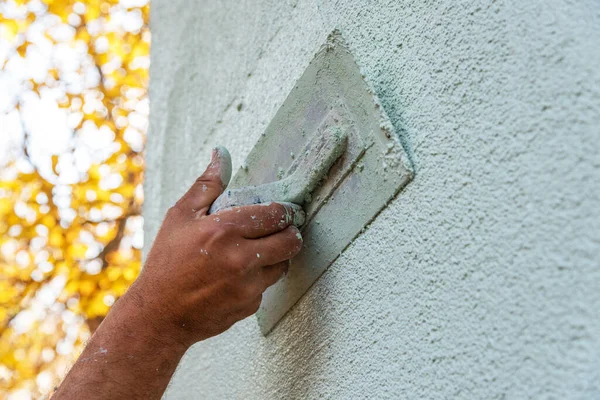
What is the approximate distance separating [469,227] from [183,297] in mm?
449

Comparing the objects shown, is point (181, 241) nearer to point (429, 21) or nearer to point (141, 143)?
point (429, 21)

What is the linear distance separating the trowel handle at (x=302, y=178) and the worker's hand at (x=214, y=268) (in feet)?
0.10

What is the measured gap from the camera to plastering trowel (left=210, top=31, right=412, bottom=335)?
0.77 metres

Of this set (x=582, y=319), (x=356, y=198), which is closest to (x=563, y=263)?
(x=582, y=319)

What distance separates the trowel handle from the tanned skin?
0.04 metres

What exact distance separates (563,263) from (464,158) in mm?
184

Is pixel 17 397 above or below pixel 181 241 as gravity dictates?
below

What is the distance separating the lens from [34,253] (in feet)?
11.6

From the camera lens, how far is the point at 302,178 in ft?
2.85

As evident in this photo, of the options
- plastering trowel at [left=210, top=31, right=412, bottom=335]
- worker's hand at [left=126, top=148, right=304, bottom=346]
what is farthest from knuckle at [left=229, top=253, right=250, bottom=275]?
plastering trowel at [left=210, top=31, right=412, bottom=335]

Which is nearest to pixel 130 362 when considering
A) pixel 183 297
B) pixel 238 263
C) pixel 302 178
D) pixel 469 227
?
pixel 183 297

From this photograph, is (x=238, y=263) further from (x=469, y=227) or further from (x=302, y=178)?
(x=469, y=227)

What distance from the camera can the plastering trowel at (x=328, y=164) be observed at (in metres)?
0.77

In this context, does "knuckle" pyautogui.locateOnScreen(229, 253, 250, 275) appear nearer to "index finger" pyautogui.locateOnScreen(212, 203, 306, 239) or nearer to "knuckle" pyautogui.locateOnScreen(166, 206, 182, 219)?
"index finger" pyautogui.locateOnScreen(212, 203, 306, 239)
